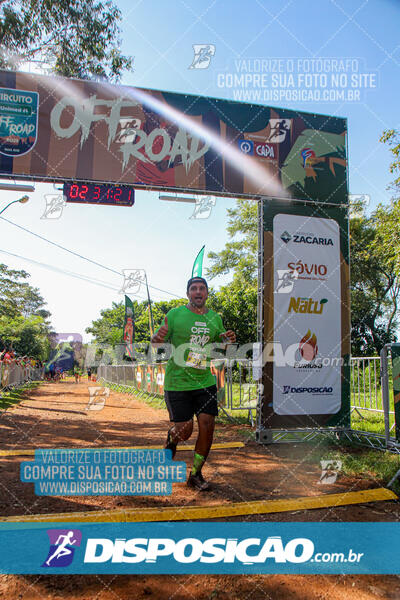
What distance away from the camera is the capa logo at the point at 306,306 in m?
7.24

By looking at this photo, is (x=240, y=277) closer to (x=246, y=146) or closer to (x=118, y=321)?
(x=246, y=146)

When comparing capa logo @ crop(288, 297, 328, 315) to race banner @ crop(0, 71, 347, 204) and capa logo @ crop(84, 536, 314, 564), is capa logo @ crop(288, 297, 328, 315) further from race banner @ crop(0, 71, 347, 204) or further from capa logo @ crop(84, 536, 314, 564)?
capa logo @ crop(84, 536, 314, 564)

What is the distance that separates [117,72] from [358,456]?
1202 cm

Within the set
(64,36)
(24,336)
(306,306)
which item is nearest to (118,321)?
(24,336)

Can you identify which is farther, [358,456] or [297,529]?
[358,456]

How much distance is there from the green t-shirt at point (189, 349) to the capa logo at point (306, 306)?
3.02m

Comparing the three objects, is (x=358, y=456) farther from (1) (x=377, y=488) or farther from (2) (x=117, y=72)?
(2) (x=117, y=72)

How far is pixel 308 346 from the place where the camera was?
7230 mm

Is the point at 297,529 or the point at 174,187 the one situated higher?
the point at 174,187

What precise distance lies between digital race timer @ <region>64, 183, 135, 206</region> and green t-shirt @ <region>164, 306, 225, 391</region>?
329 centimetres

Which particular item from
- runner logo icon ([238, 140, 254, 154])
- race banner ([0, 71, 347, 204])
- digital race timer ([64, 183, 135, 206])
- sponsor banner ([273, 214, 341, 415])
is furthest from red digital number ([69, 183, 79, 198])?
sponsor banner ([273, 214, 341, 415])

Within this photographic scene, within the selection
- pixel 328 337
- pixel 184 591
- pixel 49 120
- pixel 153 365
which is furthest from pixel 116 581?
pixel 153 365

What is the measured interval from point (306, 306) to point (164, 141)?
12.2ft

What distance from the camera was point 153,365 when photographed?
16.6 metres
